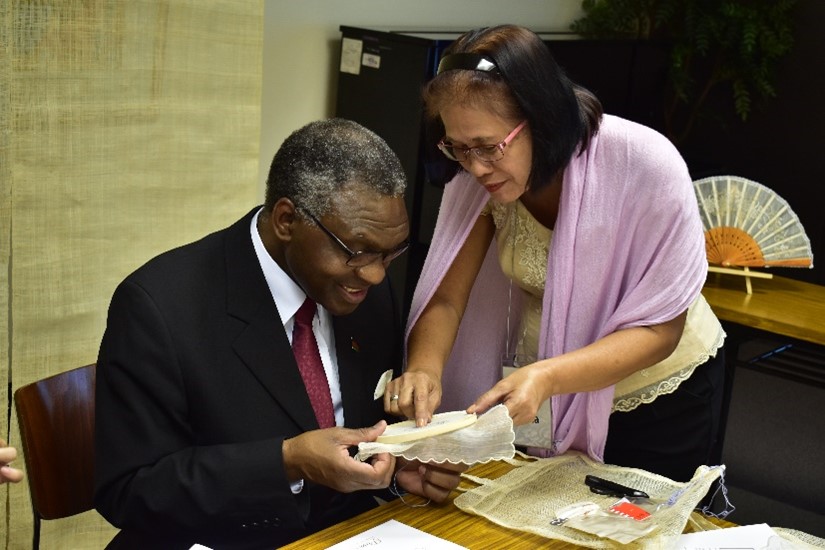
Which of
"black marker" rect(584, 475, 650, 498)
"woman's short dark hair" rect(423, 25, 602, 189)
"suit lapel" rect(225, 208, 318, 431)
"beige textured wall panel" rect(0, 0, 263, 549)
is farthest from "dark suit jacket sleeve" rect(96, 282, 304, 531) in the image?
"beige textured wall panel" rect(0, 0, 263, 549)

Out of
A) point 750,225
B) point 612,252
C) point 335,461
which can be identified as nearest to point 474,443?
point 335,461

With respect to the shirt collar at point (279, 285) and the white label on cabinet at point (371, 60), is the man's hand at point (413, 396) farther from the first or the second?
the white label on cabinet at point (371, 60)

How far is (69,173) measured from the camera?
3.28m

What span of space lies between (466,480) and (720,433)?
1780mm

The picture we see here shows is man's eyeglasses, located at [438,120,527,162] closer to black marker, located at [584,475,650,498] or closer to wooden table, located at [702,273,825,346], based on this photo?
black marker, located at [584,475,650,498]

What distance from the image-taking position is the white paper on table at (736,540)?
7.01ft

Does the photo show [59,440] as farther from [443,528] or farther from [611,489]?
[611,489]

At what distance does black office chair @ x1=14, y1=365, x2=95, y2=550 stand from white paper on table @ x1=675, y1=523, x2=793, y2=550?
1331 mm

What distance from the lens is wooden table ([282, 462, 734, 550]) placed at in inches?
82.7

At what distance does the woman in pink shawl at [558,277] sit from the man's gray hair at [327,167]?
23cm

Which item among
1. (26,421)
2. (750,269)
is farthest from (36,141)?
(750,269)

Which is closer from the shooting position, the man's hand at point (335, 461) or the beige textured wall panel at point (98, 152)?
the man's hand at point (335, 461)

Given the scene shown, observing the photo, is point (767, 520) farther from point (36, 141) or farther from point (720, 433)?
point (36, 141)

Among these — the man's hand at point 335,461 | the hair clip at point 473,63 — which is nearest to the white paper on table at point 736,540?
the man's hand at point 335,461
